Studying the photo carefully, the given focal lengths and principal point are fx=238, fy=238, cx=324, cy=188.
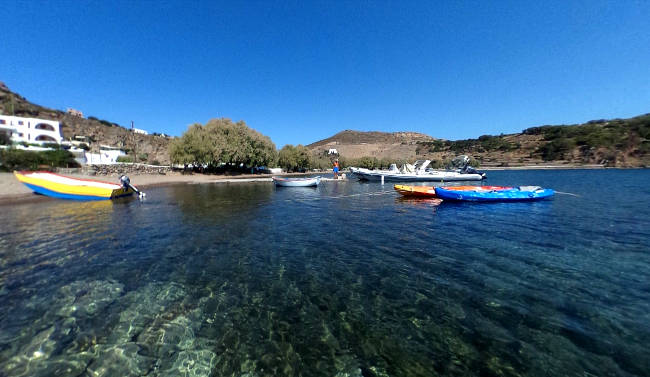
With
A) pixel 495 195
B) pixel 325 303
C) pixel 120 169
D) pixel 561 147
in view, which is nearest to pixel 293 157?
pixel 120 169

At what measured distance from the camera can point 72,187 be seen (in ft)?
77.5

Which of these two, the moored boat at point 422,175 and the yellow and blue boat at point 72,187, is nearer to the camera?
the yellow and blue boat at point 72,187

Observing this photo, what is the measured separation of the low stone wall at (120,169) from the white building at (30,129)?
25.7m

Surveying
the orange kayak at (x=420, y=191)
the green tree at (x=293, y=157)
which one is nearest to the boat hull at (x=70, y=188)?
the orange kayak at (x=420, y=191)

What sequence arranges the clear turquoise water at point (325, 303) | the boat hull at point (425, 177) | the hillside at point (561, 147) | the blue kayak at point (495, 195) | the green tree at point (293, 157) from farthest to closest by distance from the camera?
the hillside at point (561, 147) → the green tree at point (293, 157) → the boat hull at point (425, 177) → the blue kayak at point (495, 195) → the clear turquoise water at point (325, 303)

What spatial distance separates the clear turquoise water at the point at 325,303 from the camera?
3.96m

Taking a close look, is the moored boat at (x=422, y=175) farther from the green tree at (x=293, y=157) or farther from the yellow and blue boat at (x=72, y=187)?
the green tree at (x=293, y=157)

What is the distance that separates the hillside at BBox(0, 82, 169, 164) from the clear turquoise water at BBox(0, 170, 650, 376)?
3772 inches

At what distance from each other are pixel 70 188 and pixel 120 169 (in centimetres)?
3490

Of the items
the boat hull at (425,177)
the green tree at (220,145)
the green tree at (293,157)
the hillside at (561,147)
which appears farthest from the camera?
the hillside at (561,147)

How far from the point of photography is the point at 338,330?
187 inches

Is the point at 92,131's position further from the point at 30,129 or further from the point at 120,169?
the point at 120,169

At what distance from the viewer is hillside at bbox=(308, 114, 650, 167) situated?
95738 mm

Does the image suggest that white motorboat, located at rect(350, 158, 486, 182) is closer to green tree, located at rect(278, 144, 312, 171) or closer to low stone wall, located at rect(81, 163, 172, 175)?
green tree, located at rect(278, 144, 312, 171)
